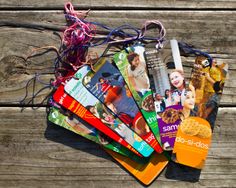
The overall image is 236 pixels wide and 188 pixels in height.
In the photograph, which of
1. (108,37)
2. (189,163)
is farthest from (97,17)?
(189,163)

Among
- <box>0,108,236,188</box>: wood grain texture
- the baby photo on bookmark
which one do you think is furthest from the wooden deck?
the baby photo on bookmark

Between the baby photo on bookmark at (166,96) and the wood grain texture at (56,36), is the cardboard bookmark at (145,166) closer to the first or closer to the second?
the baby photo on bookmark at (166,96)

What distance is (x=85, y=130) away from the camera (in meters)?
1.14

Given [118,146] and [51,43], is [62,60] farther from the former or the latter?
[118,146]

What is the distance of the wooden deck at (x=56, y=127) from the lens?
117 centimetres

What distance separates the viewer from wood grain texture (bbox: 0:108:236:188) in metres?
1.17

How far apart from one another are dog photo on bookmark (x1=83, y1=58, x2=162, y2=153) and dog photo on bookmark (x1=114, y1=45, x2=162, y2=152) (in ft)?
0.03

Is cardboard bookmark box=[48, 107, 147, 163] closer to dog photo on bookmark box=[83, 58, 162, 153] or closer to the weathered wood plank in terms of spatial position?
dog photo on bookmark box=[83, 58, 162, 153]

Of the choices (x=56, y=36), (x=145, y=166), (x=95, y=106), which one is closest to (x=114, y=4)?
(x=56, y=36)

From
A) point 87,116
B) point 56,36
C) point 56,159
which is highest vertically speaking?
point 56,36

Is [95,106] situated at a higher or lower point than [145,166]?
higher

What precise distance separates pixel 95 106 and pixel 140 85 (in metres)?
0.12

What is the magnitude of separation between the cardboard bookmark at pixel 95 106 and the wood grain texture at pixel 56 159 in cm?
8

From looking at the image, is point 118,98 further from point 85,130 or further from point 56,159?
point 56,159
